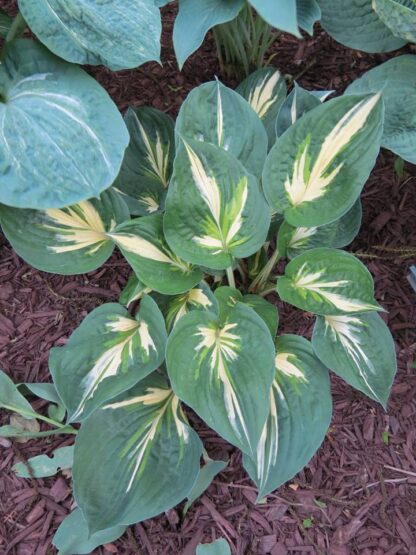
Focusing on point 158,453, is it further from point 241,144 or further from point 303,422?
point 241,144

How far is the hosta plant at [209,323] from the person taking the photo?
3.34 ft

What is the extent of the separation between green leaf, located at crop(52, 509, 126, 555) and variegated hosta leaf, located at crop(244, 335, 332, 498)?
0.32 metres

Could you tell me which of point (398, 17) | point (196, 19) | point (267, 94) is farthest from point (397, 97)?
point (196, 19)

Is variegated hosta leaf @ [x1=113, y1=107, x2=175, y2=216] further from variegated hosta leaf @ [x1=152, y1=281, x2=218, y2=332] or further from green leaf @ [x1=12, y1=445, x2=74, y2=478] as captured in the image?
green leaf @ [x1=12, y1=445, x2=74, y2=478]

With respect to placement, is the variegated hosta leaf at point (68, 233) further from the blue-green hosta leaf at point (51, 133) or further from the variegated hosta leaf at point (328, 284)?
the variegated hosta leaf at point (328, 284)

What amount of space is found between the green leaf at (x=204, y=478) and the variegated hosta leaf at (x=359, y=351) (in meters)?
0.33

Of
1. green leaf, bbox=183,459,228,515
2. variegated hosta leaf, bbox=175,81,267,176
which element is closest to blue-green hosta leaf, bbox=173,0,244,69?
variegated hosta leaf, bbox=175,81,267,176

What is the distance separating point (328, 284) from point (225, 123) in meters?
0.39

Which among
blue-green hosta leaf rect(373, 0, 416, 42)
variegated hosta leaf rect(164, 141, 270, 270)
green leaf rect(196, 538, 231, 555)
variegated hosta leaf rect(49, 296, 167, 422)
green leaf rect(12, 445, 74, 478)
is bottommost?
green leaf rect(196, 538, 231, 555)

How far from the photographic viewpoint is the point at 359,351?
113 cm

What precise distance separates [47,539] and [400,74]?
4.08ft

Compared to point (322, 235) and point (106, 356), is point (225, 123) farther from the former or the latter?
point (106, 356)

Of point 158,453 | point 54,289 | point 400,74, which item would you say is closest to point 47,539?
point 158,453

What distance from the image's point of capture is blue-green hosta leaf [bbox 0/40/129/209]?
98 centimetres
